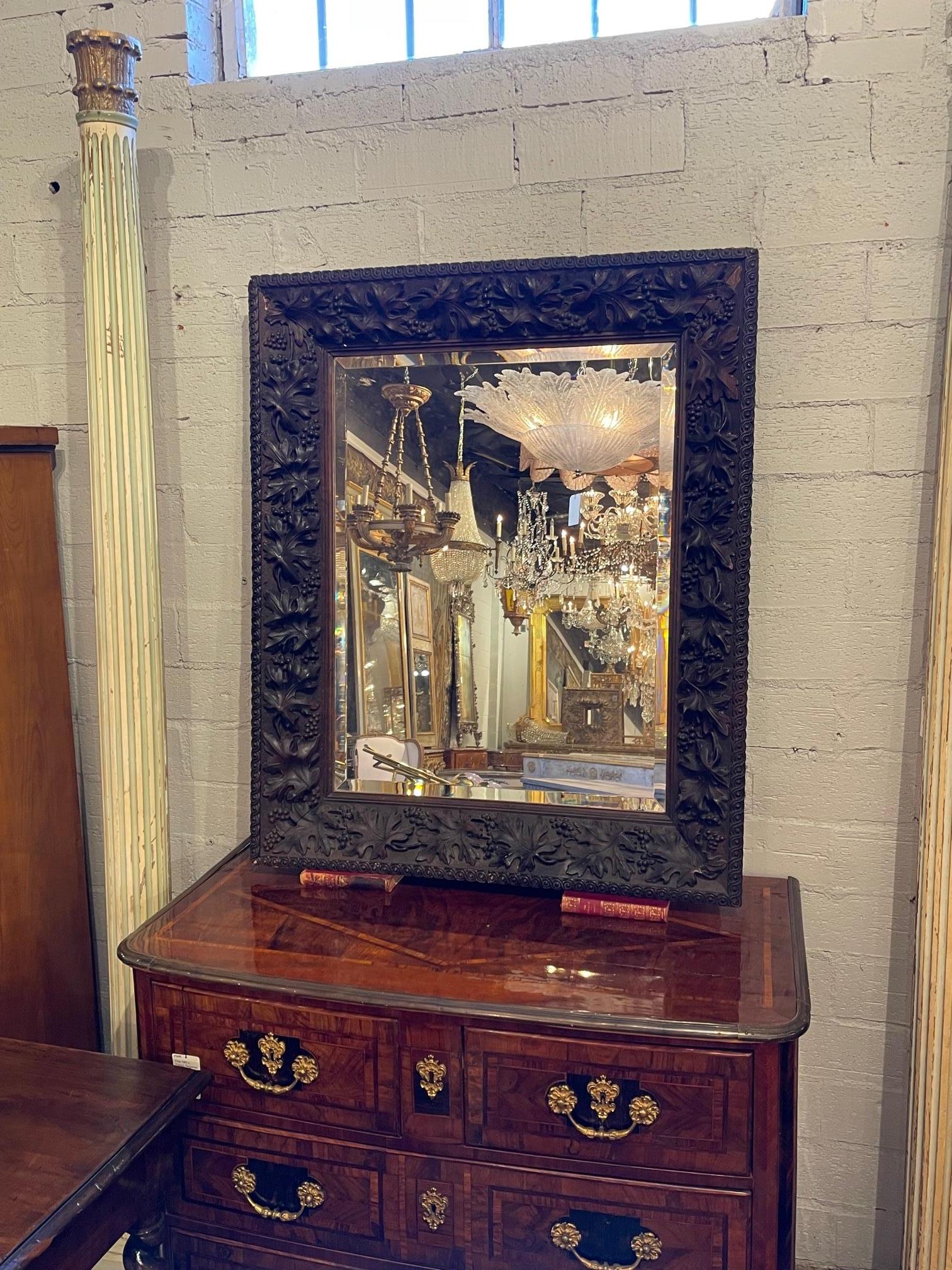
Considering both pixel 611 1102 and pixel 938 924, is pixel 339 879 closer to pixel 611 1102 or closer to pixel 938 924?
pixel 611 1102

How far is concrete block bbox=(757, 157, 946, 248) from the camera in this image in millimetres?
1437

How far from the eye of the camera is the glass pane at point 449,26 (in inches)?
67.2

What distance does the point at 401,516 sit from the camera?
1.55 meters

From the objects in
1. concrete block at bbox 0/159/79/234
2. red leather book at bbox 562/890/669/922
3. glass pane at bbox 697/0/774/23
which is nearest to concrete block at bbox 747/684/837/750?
red leather book at bbox 562/890/669/922

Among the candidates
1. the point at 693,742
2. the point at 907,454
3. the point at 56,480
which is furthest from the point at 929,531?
the point at 56,480

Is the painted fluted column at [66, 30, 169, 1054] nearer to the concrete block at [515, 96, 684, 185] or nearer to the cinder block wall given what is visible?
the cinder block wall

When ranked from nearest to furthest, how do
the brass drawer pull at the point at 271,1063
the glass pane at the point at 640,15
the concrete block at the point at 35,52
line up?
the brass drawer pull at the point at 271,1063 → the glass pane at the point at 640,15 → the concrete block at the point at 35,52

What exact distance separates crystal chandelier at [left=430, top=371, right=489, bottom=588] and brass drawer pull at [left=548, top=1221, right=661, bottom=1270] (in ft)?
3.07

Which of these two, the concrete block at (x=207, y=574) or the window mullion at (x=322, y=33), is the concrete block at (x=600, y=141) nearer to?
the window mullion at (x=322, y=33)

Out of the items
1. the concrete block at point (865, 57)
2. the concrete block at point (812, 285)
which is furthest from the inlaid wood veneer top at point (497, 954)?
the concrete block at point (865, 57)

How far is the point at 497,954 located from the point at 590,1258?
1.30ft

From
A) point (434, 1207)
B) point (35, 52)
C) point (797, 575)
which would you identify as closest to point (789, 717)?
point (797, 575)

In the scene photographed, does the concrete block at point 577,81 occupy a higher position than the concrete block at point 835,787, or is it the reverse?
the concrete block at point 577,81

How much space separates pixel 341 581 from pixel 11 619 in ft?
2.35
